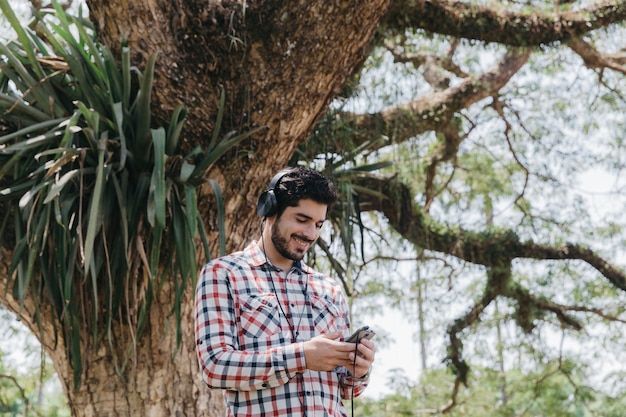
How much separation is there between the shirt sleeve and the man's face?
0.20 metres

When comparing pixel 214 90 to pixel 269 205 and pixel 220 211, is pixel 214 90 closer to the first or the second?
pixel 220 211

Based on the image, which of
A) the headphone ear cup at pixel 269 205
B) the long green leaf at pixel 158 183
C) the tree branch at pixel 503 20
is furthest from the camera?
the tree branch at pixel 503 20

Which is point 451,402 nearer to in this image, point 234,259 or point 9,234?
point 9,234

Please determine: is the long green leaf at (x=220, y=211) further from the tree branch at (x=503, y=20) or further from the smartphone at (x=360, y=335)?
the tree branch at (x=503, y=20)

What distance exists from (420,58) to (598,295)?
2.18 metres

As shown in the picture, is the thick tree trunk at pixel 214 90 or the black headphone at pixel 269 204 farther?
the thick tree trunk at pixel 214 90

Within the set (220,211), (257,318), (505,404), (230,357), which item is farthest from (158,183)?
(505,404)

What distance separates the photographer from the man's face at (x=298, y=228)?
7.13ft

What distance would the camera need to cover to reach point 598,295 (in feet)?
22.8

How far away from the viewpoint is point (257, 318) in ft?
6.88

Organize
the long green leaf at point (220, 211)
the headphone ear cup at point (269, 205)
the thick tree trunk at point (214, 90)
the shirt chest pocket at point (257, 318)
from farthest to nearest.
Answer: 1. the thick tree trunk at point (214, 90)
2. the long green leaf at point (220, 211)
3. the headphone ear cup at point (269, 205)
4. the shirt chest pocket at point (257, 318)

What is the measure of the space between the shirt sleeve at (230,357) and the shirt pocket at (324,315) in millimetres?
160

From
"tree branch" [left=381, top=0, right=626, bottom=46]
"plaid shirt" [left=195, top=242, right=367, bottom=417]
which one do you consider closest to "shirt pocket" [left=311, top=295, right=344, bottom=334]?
"plaid shirt" [left=195, top=242, right=367, bottom=417]

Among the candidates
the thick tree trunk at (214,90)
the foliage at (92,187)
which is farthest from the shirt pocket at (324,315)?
the thick tree trunk at (214,90)
